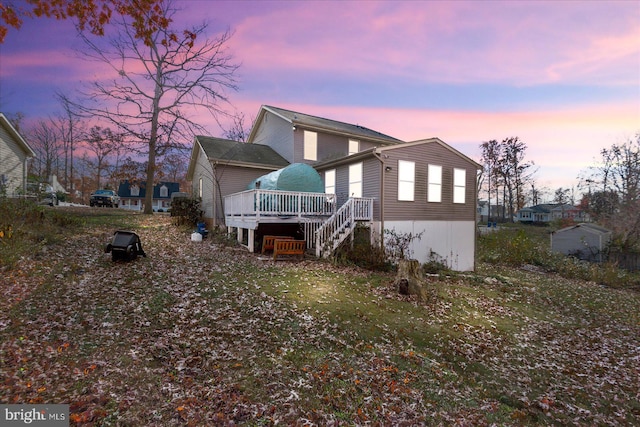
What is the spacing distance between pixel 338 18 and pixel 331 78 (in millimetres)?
4995

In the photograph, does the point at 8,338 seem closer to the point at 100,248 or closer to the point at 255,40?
the point at 100,248

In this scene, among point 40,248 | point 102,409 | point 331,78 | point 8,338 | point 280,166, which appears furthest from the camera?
point 280,166

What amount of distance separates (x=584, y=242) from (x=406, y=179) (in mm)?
17671

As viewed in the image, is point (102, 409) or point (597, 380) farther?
point (597, 380)

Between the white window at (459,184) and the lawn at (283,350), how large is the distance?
22.0ft

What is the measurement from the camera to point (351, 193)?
13633mm

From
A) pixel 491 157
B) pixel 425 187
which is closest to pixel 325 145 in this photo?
pixel 425 187

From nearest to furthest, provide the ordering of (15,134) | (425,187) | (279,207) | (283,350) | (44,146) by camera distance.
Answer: (283,350) → (279,207) → (425,187) → (15,134) → (44,146)

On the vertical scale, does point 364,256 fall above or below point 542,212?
below

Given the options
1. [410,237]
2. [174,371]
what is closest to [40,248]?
[174,371]

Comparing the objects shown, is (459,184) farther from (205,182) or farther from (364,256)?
(205,182)

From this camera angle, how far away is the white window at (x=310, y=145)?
57.6 ft

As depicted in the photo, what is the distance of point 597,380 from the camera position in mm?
5359

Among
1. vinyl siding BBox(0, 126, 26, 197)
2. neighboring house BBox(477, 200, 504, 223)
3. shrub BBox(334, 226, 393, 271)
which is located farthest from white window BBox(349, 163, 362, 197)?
neighboring house BBox(477, 200, 504, 223)
